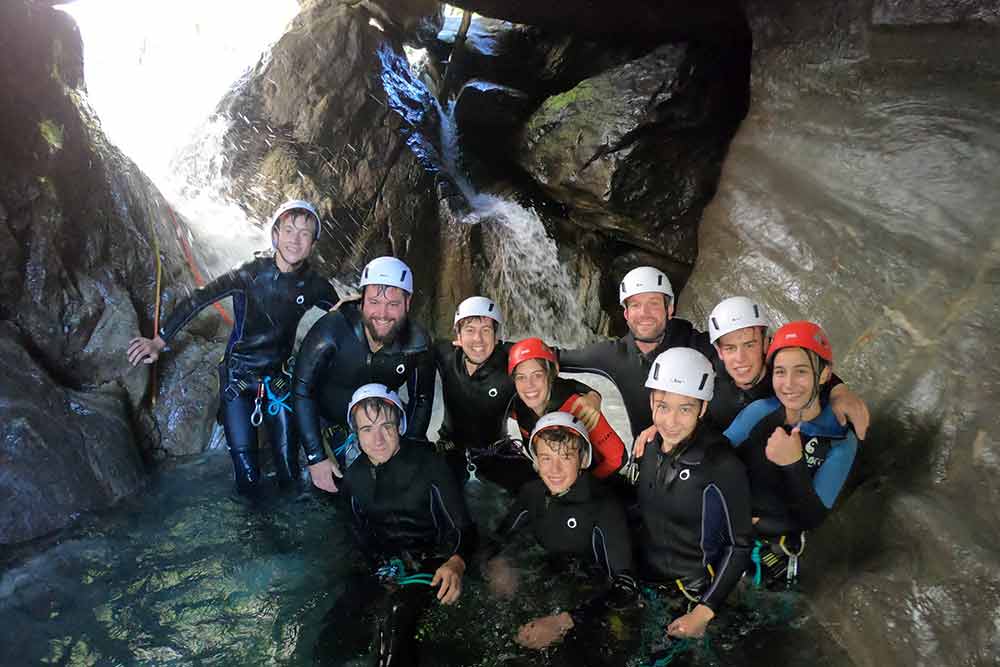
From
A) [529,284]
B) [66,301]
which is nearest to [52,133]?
[66,301]

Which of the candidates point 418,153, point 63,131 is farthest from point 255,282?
point 418,153

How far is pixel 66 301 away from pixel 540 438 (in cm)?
466

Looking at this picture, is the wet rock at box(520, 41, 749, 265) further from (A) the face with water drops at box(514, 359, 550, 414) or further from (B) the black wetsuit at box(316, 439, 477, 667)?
(B) the black wetsuit at box(316, 439, 477, 667)

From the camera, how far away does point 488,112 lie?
31.9 ft

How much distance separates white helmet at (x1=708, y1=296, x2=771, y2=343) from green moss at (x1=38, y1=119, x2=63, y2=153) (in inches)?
241

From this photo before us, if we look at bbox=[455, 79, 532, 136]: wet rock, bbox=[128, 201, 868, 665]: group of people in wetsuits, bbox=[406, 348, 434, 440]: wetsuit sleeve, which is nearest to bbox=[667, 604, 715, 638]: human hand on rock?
bbox=[128, 201, 868, 665]: group of people in wetsuits

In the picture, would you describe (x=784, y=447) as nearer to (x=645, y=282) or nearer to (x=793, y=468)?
(x=793, y=468)

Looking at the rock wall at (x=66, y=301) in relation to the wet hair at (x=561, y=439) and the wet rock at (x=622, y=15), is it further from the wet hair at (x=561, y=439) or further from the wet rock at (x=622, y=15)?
the wet rock at (x=622, y=15)

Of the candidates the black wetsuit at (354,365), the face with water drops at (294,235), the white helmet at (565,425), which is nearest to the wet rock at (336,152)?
the face with water drops at (294,235)

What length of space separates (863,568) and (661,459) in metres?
1.36

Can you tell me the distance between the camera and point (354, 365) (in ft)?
16.6

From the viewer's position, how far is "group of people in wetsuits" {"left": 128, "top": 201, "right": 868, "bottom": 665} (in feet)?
12.2

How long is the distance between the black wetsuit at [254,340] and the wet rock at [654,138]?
3725mm

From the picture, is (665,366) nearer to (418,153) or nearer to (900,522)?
(900,522)
